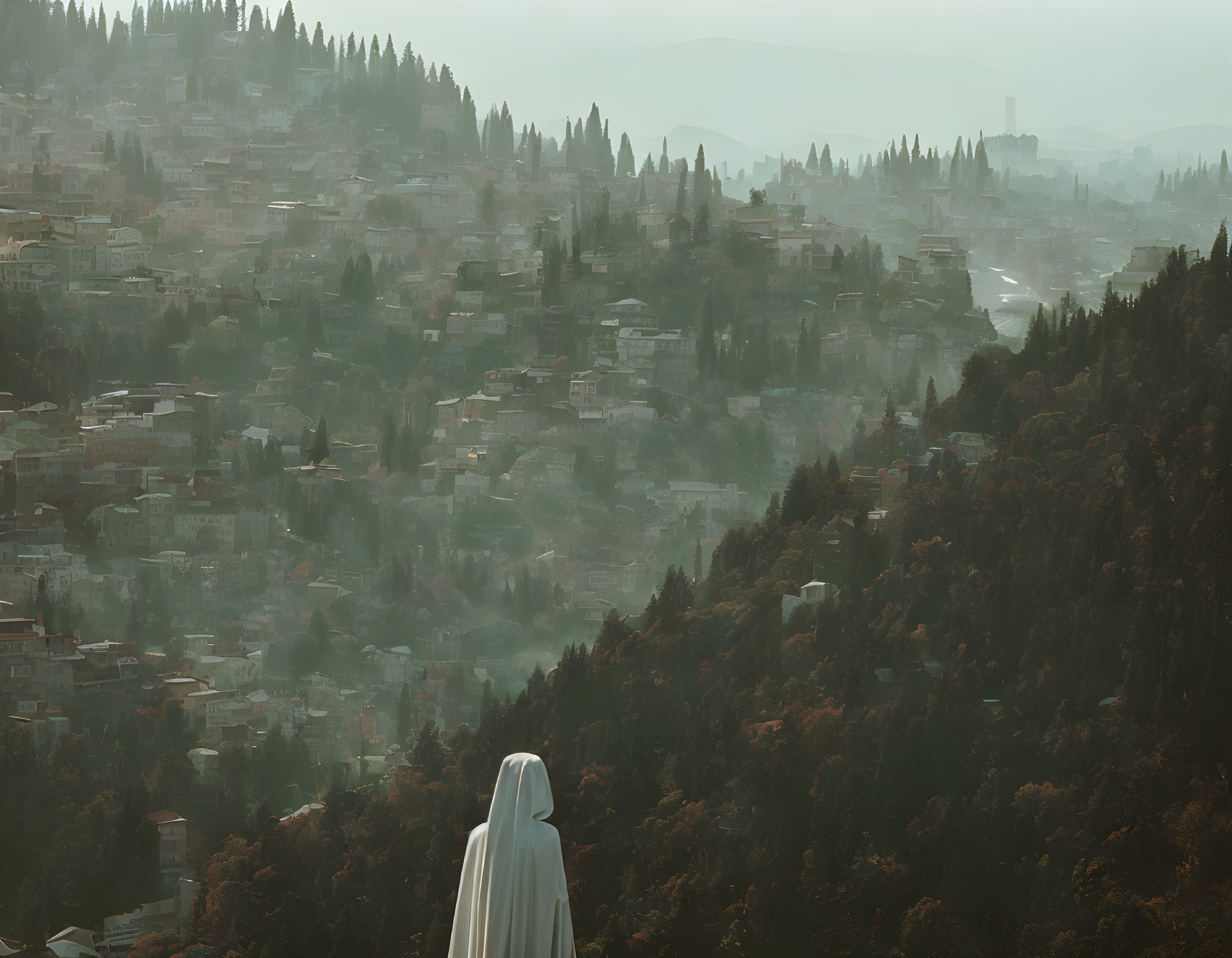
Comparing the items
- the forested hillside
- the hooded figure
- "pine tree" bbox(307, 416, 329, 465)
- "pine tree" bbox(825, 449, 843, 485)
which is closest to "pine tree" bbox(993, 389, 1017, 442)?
the forested hillside

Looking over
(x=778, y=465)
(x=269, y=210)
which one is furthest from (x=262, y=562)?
(x=269, y=210)

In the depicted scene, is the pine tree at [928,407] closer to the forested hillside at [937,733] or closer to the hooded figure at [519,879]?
the forested hillside at [937,733]

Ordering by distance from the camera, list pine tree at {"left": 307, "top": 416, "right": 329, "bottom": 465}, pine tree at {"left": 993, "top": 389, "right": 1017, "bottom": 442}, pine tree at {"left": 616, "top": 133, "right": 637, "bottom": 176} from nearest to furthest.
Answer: pine tree at {"left": 993, "top": 389, "right": 1017, "bottom": 442} → pine tree at {"left": 307, "top": 416, "right": 329, "bottom": 465} → pine tree at {"left": 616, "top": 133, "right": 637, "bottom": 176}

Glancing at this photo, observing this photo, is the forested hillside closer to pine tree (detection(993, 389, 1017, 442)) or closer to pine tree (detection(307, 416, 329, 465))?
pine tree (detection(993, 389, 1017, 442))

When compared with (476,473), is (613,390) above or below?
above

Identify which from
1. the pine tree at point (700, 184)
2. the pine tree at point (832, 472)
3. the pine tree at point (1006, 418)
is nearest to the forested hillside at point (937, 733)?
the pine tree at point (1006, 418)

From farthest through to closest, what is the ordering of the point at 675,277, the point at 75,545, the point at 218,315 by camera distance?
the point at 218,315, the point at 675,277, the point at 75,545

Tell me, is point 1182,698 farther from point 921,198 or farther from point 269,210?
point 269,210
